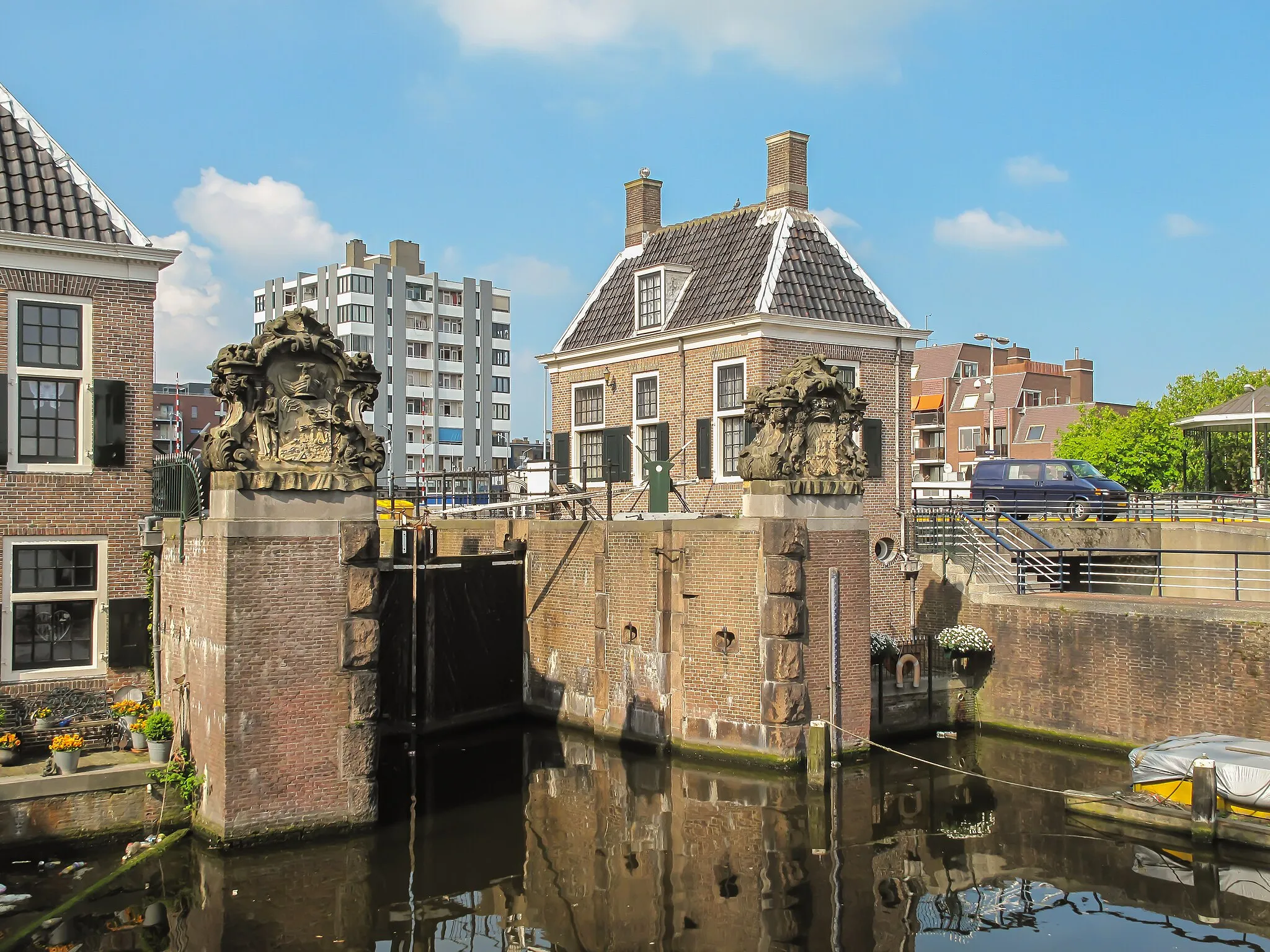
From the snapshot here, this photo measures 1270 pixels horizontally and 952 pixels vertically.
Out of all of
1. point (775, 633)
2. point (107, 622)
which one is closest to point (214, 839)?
point (107, 622)

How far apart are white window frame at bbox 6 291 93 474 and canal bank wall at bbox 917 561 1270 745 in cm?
1647

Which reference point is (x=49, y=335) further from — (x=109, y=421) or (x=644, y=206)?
(x=644, y=206)

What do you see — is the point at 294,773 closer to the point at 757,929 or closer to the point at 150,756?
the point at 150,756

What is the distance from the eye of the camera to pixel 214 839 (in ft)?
44.7

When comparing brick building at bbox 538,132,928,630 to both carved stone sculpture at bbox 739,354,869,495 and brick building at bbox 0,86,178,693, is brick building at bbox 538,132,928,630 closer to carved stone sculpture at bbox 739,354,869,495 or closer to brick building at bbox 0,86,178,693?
carved stone sculpture at bbox 739,354,869,495

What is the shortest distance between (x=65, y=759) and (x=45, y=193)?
320 inches

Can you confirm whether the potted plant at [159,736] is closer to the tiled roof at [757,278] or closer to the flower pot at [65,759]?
the flower pot at [65,759]

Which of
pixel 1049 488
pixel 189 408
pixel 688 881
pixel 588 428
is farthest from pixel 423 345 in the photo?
pixel 688 881

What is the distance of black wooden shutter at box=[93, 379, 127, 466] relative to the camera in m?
15.6

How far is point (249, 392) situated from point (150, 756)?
5.14m

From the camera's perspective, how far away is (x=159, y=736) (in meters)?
14.8

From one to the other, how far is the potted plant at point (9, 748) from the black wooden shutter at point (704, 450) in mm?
14528

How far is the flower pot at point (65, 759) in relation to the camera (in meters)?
13.6

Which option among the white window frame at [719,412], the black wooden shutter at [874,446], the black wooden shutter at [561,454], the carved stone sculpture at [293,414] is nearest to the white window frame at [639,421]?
the white window frame at [719,412]
